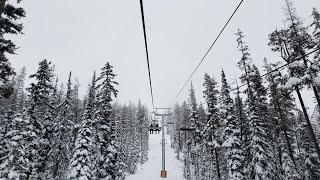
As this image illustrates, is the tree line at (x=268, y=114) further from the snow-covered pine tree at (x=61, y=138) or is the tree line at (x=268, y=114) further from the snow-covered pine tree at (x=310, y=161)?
the snow-covered pine tree at (x=61, y=138)

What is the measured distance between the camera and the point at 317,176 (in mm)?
29969

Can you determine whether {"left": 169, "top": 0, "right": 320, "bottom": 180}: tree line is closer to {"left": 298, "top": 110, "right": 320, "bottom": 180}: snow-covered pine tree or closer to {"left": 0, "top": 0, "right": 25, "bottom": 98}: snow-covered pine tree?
{"left": 298, "top": 110, "right": 320, "bottom": 180}: snow-covered pine tree

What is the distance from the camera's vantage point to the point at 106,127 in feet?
80.5

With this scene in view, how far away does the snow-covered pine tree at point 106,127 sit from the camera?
24.8 meters

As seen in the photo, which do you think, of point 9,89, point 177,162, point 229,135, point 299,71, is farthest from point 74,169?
point 177,162

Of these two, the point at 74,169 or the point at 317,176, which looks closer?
the point at 74,169

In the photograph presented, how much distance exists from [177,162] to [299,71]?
47064mm

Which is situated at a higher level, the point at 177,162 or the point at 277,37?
the point at 277,37

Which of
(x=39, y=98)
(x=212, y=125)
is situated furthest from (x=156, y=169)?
(x=39, y=98)

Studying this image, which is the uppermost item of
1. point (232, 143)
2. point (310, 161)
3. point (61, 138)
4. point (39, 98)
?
point (39, 98)

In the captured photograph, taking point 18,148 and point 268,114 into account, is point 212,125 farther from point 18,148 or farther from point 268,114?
point 18,148

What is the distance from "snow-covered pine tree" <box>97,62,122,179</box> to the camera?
24.8 meters

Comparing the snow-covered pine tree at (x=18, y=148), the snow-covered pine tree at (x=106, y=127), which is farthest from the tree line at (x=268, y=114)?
the snow-covered pine tree at (x=18, y=148)

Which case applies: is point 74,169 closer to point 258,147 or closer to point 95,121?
point 95,121
